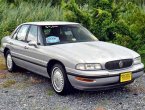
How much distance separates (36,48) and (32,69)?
531 mm

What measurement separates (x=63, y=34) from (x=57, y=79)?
4.07 ft

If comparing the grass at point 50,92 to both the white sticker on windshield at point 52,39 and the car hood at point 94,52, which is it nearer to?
the car hood at point 94,52

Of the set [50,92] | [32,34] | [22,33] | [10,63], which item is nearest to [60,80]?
[50,92]

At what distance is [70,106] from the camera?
5.83 meters

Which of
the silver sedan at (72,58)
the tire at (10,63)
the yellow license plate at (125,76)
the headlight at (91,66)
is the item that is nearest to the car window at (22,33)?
the silver sedan at (72,58)

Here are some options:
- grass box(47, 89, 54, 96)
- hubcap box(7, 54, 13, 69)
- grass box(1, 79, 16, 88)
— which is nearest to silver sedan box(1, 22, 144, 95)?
grass box(47, 89, 54, 96)

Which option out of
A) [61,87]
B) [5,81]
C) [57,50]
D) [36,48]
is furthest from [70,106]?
[5,81]

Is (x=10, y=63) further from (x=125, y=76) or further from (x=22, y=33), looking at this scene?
(x=125, y=76)

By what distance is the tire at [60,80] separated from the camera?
20.4 ft

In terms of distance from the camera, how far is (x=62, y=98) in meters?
6.29

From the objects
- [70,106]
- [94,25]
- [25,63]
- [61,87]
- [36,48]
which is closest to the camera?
[70,106]

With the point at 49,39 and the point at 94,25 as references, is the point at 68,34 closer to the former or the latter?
the point at 49,39

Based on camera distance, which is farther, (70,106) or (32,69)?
(32,69)

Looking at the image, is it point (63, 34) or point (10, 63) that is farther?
point (10, 63)
